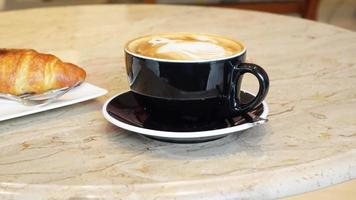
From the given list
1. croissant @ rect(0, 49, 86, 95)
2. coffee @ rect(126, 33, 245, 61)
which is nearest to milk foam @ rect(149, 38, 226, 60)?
coffee @ rect(126, 33, 245, 61)

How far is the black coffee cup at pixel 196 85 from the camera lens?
0.45m

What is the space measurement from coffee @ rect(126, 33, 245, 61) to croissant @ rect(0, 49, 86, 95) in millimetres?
83

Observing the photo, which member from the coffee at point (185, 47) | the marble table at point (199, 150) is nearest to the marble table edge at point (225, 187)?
the marble table at point (199, 150)

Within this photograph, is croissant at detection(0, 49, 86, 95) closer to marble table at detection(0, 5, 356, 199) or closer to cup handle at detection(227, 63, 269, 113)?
marble table at detection(0, 5, 356, 199)

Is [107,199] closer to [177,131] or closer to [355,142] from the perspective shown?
[177,131]

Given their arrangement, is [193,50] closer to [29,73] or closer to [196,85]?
[196,85]

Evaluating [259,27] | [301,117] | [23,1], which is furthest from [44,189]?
[23,1]

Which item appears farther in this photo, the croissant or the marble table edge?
the croissant

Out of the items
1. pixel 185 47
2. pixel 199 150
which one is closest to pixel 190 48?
pixel 185 47

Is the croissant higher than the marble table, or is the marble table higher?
the croissant

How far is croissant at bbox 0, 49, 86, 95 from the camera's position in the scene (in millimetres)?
515

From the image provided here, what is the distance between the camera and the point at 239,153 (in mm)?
445

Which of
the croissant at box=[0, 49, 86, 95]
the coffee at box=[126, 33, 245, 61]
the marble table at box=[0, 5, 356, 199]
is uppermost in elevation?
the coffee at box=[126, 33, 245, 61]

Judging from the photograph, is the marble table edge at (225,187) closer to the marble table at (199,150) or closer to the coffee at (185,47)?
the marble table at (199,150)
